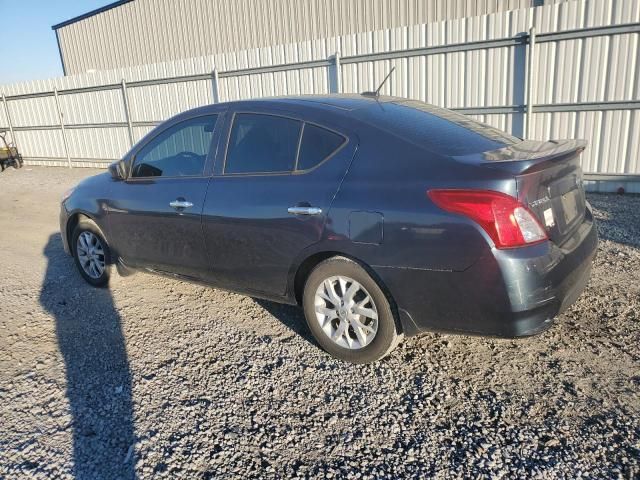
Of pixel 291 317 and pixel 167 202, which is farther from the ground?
pixel 167 202

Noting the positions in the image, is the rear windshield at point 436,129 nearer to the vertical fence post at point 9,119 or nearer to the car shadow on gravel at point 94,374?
the car shadow on gravel at point 94,374

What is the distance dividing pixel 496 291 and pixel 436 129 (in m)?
1.19

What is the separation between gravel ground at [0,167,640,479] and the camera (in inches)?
89.0

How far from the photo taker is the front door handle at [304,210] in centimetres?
294

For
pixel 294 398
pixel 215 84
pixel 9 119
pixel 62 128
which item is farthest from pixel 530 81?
pixel 9 119

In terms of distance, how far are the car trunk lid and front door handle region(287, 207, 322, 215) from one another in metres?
0.88

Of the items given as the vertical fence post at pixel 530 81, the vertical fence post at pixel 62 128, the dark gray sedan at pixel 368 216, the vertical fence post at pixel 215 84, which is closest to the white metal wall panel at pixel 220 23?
the vertical fence post at pixel 530 81

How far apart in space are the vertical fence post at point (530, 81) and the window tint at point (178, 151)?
575cm

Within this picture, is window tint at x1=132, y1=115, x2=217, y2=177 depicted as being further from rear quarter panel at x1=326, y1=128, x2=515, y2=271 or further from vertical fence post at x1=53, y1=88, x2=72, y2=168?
vertical fence post at x1=53, y1=88, x2=72, y2=168

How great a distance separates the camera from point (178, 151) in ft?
13.2

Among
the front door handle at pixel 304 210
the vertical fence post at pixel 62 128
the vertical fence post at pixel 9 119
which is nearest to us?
Result: the front door handle at pixel 304 210

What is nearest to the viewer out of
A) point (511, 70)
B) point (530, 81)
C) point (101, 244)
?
point (101, 244)

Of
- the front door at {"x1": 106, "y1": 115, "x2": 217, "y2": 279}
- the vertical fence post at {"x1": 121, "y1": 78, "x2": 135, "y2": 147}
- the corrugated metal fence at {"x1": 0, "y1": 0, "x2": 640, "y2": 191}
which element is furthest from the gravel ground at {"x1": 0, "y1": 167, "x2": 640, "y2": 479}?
the vertical fence post at {"x1": 121, "y1": 78, "x2": 135, "y2": 147}

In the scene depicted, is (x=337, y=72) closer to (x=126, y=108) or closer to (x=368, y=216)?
(x=126, y=108)
